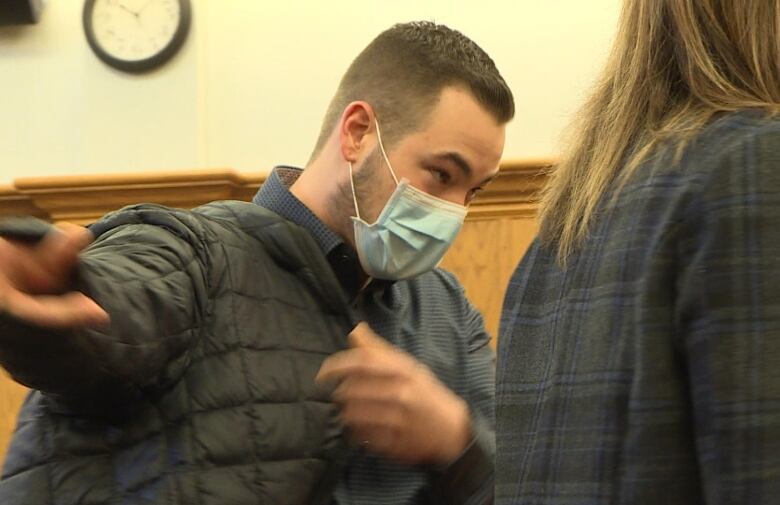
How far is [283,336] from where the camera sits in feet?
4.66

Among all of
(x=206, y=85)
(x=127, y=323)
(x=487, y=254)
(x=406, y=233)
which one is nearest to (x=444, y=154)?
(x=406, y=233)

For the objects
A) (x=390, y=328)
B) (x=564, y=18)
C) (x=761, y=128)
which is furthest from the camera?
(x=564, y=18)

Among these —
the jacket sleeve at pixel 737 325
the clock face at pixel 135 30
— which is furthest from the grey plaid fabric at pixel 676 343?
the clock face at pixel 135 30

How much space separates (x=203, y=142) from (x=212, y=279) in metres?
2.29

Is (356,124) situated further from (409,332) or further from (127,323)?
(127,323)

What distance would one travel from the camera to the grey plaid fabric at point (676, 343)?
75 cm

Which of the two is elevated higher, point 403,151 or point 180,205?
point 403,151

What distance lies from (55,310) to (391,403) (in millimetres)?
400

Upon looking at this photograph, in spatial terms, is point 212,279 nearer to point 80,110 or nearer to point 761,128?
point 761,128

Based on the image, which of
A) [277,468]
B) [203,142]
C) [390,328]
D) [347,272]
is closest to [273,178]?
[347,272]

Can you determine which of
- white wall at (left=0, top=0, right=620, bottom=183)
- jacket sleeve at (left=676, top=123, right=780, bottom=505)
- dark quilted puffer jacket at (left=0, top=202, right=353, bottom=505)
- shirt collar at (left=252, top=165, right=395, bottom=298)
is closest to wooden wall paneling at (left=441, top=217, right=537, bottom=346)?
white wall at (left=0, top=0, right=620, bottom=183)

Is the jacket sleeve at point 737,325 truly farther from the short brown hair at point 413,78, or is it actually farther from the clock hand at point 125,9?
the clock hand at point 125,9

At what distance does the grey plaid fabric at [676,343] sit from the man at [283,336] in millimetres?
352

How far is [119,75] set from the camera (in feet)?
11.9
